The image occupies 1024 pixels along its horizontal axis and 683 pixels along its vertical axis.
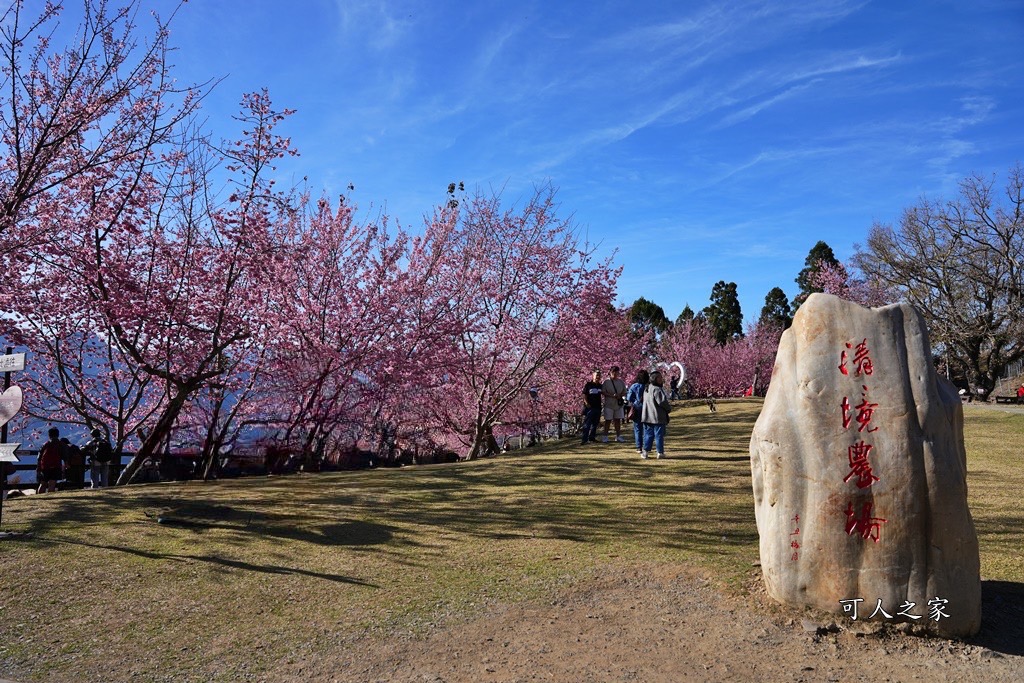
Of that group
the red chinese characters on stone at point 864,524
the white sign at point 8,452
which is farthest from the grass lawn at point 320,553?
the red chinese characters on stone at point 864,524

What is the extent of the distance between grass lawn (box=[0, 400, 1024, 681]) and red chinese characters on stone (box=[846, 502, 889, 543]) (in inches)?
46.9

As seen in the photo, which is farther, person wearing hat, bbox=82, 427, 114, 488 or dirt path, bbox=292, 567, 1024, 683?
person wearing hat, bbox=82, 427, 114, 488

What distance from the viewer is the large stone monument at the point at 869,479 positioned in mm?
4414

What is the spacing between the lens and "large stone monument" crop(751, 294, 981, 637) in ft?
14.5

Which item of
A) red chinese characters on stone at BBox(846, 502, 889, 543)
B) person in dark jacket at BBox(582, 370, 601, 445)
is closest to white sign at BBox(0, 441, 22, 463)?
red chinese characters on stone at BBox(846, 502, 889, 543)

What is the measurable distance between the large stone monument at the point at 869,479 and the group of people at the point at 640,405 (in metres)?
6.06

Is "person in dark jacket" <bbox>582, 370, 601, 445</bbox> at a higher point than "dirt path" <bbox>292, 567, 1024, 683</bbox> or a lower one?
higher

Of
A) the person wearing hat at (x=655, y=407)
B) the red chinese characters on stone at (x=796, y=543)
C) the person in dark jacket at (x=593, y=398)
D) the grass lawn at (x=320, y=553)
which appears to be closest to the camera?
the red chinese characters on stone at (x=796, y=543)

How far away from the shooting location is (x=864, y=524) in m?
4.50

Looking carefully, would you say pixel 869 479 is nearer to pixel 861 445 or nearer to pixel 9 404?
pixel 861 445

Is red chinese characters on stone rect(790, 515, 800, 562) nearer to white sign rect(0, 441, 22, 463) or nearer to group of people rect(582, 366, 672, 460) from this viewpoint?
group of people rect(582, 366, 672, 460)

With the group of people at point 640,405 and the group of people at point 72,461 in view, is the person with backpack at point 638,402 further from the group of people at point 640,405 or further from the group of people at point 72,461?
the group of people at point 72,461

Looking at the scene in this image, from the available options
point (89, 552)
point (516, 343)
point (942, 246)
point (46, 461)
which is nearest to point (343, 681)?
point (89, 552)

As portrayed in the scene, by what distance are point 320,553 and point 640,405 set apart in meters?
7.11
